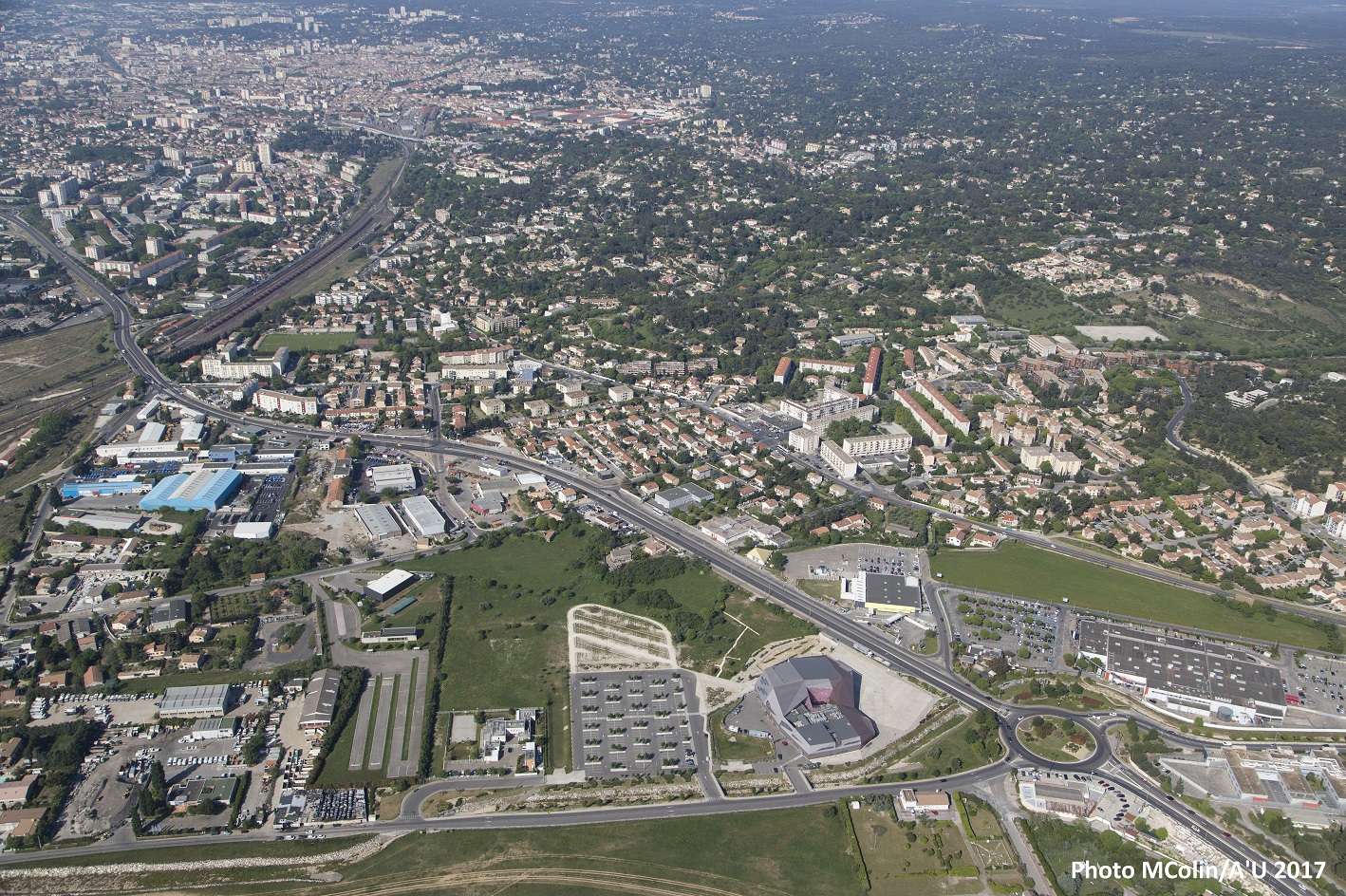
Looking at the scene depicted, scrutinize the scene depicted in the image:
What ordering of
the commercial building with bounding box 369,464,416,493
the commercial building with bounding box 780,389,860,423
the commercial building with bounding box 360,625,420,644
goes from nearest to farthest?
the commercial building with bounding box 360,625,420,644
the commercial building with bounding box 369,464,416,493
the commercial building with bounding box 780,389,860,423

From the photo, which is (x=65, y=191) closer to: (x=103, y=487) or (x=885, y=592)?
(x=103, y=487)

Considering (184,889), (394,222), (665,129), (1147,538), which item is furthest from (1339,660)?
(665,129)

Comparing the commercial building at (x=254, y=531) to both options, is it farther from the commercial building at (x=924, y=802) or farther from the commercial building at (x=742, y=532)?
the commercial building at (x=924, y=802)

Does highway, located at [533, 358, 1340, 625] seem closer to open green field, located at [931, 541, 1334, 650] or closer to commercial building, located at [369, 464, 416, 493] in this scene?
open green field, located at [931, 541, 1334, 650]

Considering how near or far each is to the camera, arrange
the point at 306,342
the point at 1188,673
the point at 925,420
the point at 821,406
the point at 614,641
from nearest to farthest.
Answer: the point at 1188,673, the point at 614,641, the point at 925,420, the point at 821,406, the point at 306,342

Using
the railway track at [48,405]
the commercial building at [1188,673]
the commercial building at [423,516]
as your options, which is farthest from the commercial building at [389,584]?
the railway track at [48,405]

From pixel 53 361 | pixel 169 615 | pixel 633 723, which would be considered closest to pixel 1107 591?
pixel 633 723

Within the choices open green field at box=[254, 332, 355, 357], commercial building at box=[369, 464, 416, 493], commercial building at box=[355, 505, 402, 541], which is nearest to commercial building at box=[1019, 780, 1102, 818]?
commercial building at box=[355, 505, 402, 541]
